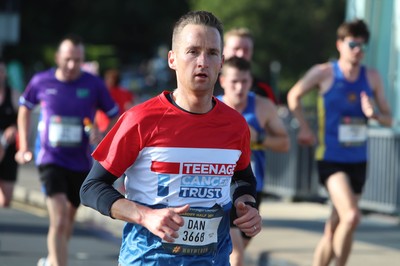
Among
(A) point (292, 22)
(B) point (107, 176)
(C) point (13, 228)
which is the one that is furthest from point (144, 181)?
(A) point (292, 22)

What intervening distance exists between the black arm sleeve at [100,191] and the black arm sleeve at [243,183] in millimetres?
658

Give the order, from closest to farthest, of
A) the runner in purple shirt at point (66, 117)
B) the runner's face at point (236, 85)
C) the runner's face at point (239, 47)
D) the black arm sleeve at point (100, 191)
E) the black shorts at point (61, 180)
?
the black arm sleeve at point (100, 191)
the runner's face at point (236, 85)
the runner's face at point (239, 47)
the black shorts at point (61, 180)
the runner in purple shirt at point (66, 117)

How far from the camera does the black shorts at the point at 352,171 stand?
950cm

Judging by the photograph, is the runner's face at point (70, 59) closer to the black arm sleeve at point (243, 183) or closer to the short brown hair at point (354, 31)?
the short brown hair at point (354, 31)

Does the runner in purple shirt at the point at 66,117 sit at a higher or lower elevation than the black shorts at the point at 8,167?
higher

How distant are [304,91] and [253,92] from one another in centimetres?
67

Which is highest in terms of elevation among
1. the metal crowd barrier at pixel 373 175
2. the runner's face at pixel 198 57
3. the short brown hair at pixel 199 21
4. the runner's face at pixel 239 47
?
the runner's face at pixel 239 47

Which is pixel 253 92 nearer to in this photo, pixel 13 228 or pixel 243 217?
pixel 243 217

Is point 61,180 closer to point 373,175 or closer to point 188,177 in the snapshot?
point 188,177

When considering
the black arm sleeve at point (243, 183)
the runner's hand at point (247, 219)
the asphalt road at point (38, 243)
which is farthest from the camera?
the asphalt road at point (38, 243)

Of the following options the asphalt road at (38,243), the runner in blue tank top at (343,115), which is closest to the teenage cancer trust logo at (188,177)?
the runner in blue tank top at (343,115)

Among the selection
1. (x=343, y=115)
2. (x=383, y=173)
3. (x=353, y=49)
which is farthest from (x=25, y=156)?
(x=383, y=173)

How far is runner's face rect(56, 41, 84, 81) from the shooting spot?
9.99m

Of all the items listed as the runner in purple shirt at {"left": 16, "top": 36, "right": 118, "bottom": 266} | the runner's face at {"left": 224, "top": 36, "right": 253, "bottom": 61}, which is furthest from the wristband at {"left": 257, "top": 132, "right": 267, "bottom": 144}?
the runner in purple shirt at {"left": 16, "top": 36, "right": 118, "bottom": 266}
